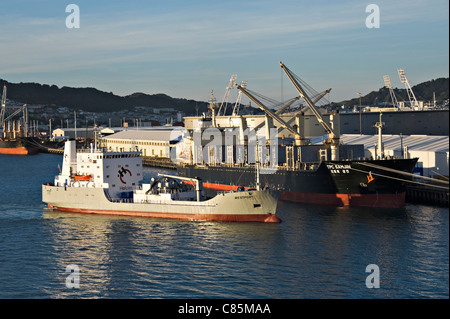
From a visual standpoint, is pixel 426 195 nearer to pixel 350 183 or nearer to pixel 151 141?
pixel 350 183

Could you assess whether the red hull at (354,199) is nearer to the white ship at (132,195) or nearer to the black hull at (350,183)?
the black hull at (350,183)

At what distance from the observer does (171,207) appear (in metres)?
44.9

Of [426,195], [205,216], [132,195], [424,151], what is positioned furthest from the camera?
[424,151]

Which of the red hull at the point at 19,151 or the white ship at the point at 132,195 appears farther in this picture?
the red hull at the point at 19,151

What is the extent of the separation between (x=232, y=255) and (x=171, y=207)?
12708 mm

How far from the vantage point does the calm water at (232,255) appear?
89.6 feet

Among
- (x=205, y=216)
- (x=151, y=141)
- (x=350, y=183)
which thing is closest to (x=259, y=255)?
(x=205, y=216)

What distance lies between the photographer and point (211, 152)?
69.8 m

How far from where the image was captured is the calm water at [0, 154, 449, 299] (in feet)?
89.6

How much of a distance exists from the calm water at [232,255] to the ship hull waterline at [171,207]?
1.04 m

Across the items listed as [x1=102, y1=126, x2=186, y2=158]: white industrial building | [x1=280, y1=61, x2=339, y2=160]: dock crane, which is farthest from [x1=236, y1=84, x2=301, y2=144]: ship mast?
[x1=102, y1=126, x2=186, y2=158]: white industrial building

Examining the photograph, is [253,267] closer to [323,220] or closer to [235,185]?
[323,220]

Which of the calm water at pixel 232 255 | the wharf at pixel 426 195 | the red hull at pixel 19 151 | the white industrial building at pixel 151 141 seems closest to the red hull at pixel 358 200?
the calm water at pixel 232 255

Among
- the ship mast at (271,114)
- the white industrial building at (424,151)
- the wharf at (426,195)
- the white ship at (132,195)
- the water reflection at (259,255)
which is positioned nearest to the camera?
the water reflection at (259,255)
